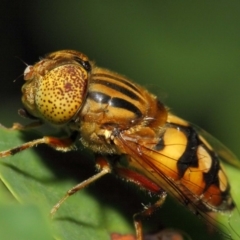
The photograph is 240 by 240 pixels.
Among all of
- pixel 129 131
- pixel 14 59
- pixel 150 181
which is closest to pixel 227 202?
pixel 150 181

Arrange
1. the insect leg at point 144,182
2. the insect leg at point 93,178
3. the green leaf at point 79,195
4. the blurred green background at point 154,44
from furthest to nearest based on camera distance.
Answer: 1. the blurred green background at point 154,44
2. the insect leg at point 144,182
3. the insect leg at point 93,178
4. the green leaf at point 79,195

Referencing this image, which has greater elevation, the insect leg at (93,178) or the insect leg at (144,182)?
the insect leg at (93,178)

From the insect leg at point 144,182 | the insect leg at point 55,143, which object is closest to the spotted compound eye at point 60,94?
the insect leg at point 55,143

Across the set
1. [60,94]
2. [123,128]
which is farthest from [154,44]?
[60,94]

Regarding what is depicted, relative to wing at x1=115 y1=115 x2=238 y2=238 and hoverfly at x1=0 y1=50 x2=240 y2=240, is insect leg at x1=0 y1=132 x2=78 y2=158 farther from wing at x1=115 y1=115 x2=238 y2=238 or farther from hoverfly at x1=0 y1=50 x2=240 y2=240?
wing at x1=115 y1=115 x2=238 y2=238

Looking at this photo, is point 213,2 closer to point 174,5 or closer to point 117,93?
point 174,5

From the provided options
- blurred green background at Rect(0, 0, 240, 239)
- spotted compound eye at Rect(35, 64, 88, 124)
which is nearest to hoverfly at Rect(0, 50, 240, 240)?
spotted compound eye at Rect(35, 64, 88, 124)

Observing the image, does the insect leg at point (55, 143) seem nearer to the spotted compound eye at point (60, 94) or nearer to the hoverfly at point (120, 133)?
the hoverfly at point (120, 133)
